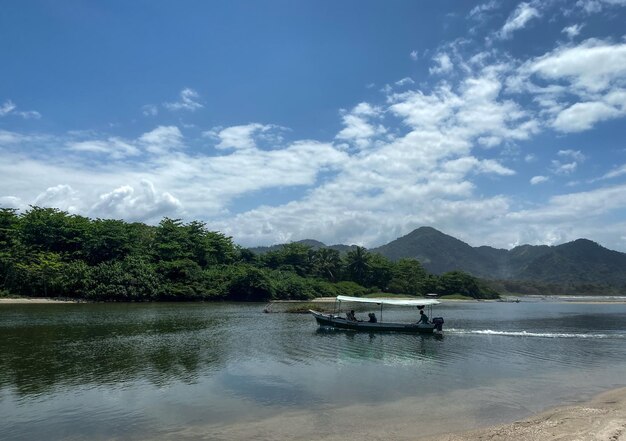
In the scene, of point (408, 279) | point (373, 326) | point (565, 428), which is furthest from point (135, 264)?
point (408, 279)

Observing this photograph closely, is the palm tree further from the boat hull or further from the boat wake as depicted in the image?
the boat wake

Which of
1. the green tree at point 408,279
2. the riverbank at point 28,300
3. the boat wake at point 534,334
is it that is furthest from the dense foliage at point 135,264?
the boat wake at point 534,334

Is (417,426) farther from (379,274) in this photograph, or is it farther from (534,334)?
(379,274)

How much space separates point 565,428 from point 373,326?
2908cm

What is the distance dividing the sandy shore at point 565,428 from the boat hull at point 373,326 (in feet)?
82.0

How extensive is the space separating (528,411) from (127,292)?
70277mm

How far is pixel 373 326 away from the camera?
139 feet

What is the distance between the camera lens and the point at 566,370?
1001 inches

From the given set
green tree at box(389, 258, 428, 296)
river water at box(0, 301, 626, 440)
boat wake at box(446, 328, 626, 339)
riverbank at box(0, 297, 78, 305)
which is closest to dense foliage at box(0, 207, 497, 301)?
riverbank at box(0, 297, 78, 305)

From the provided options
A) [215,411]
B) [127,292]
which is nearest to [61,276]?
[127,292]

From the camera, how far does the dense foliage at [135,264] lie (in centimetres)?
7238

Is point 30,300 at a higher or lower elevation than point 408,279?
lower

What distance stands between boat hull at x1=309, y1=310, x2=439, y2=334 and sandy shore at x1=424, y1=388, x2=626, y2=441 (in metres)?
25.0

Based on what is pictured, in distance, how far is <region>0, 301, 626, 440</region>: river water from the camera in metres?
15.2
